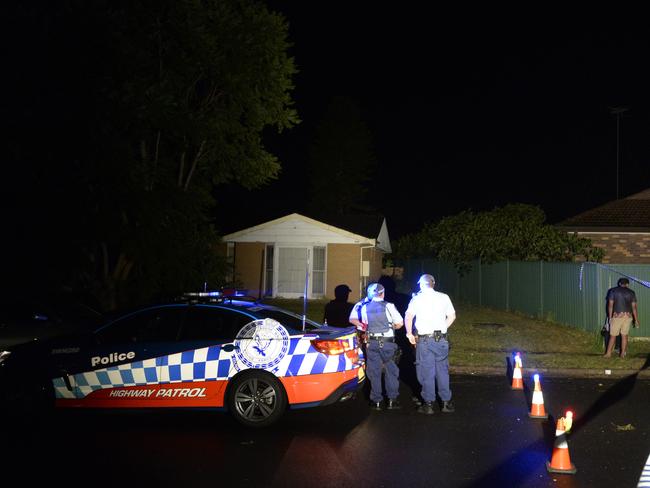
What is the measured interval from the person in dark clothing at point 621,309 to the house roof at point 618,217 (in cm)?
1229

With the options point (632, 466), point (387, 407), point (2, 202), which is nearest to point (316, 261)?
point (2, 202)

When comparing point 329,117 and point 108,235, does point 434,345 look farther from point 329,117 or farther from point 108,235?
point 329,117

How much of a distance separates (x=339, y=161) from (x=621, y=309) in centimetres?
5328

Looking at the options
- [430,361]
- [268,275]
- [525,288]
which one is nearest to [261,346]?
[430,361]

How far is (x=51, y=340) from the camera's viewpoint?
8.12 m

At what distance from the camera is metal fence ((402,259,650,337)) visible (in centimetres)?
1523

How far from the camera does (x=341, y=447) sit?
7.02 m

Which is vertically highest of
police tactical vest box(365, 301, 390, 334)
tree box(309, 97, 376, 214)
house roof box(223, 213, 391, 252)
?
tree box(309, 97, 376, 214)

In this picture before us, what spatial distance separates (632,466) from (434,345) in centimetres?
263

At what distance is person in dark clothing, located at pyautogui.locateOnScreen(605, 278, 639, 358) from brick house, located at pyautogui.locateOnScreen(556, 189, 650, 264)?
1217cm

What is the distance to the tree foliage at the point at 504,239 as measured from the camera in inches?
866

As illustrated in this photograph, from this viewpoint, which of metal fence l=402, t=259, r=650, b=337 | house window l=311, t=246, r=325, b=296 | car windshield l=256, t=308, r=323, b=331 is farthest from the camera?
house window l=311, t=246, r=325, b=296

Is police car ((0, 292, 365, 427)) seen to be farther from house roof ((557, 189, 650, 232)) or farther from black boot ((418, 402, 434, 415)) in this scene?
house roof ((557, 189, 650, 232))

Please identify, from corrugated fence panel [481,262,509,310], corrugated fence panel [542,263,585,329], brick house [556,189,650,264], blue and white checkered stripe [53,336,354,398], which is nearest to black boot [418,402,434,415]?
blue and white checkered stripe [53,336,354,398]
